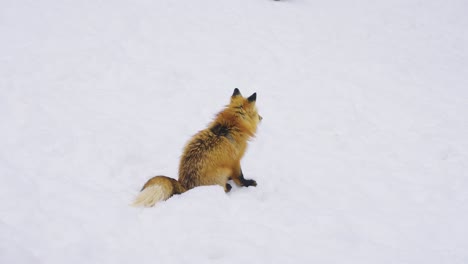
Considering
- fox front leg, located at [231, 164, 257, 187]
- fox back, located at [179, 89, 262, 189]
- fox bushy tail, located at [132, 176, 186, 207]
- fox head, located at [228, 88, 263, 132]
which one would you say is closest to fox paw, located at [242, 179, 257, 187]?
fox front leg, located at [231, 164, 257, 187]

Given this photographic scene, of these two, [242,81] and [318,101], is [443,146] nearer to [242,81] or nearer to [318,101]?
[318,101]

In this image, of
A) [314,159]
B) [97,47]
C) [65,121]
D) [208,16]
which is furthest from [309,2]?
[65,121]

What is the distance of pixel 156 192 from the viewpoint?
12.5 feet

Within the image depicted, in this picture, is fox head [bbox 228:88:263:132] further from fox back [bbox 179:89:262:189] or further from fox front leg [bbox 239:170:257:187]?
fox front leg [bbox 239:170:257:187]

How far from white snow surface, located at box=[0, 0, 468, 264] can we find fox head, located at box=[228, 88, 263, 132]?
98 cm

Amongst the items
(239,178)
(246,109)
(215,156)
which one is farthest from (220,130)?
(239,178)

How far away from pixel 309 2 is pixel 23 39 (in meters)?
12.1

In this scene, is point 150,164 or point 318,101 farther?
point 318,101

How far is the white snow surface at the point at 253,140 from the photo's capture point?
11.0 ft

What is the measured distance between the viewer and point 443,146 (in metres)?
6.84

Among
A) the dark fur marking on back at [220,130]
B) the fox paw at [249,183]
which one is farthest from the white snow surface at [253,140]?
the dark fur marking on back at [220,130]

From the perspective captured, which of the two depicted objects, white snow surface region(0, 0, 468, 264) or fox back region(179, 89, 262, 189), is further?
fox back region(179, 89, 262, 189)

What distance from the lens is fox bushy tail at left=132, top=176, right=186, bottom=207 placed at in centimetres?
377

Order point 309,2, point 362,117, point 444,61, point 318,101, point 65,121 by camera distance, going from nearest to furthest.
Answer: point 65,121
point 362,117
point 318,101
point 444,61
point 309,2
